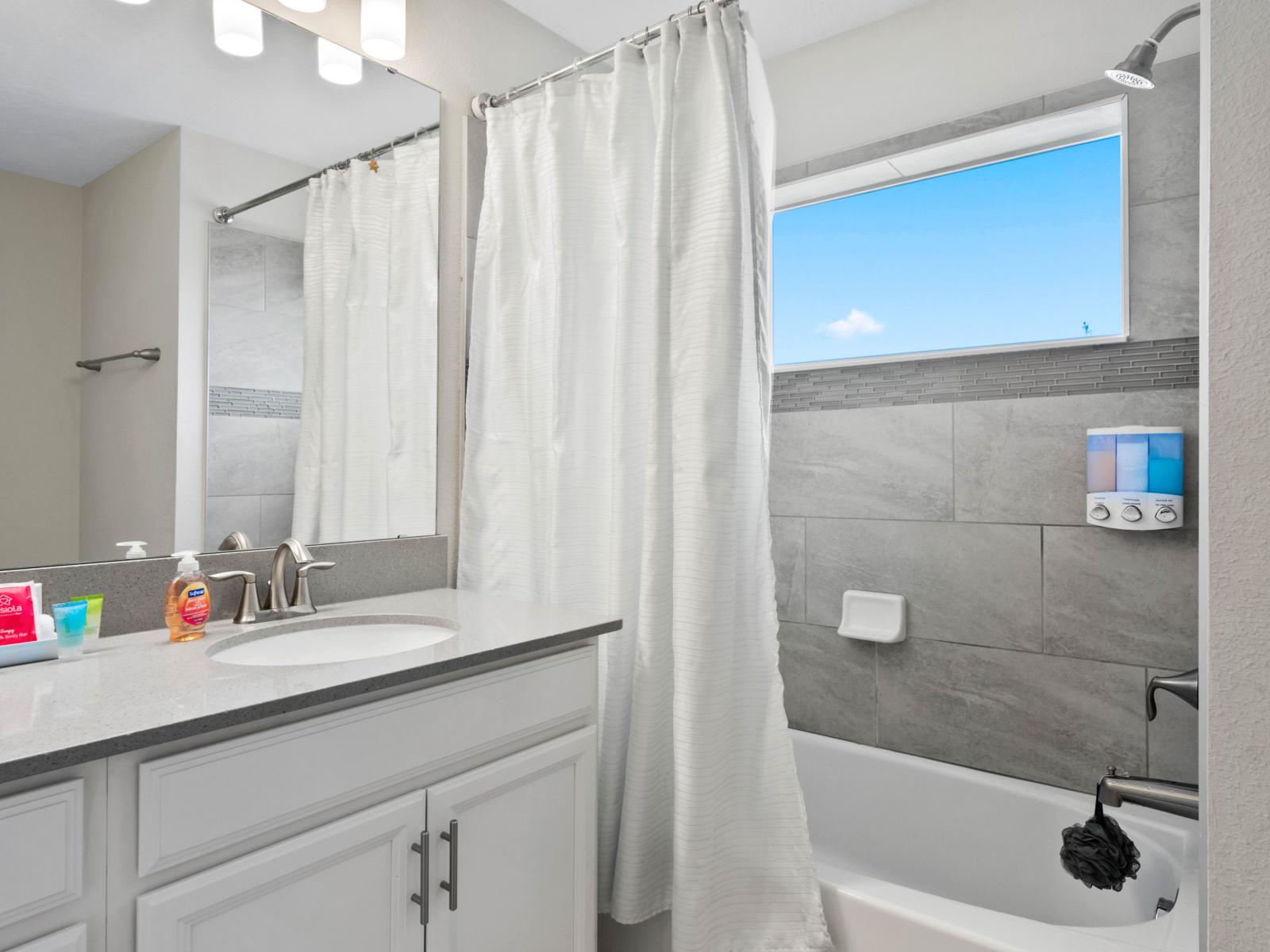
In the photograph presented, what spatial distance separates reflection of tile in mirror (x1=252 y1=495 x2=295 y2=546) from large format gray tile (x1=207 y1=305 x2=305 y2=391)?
0.81ft

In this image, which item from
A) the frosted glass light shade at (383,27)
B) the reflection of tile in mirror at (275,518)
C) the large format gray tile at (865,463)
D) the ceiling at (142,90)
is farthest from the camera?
the large format gray tile at (865,463)

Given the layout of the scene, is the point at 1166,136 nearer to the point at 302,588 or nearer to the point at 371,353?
the point at 371,353

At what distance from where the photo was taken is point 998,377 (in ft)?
6.86

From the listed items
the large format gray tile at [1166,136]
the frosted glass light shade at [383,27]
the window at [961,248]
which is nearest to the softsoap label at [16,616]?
the frosted glass light shade at [383,27]

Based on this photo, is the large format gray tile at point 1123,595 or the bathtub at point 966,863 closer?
the bathtub at point 966,863

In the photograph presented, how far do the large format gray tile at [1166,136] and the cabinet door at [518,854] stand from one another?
193 cm

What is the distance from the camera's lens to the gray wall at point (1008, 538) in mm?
1832

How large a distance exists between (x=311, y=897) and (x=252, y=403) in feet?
3.23

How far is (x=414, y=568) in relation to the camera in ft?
6.04

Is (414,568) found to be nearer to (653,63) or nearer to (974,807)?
(653,63)

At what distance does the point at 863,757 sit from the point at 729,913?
97 cm

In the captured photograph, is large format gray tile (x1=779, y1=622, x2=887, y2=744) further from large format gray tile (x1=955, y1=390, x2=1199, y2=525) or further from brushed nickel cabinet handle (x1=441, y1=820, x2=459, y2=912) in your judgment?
brushed nickel cabinet handle (x1=441, y1=820, x2=459, y2=912)

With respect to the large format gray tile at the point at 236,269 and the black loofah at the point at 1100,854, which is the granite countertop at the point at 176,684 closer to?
the large format gray tile at the point at 236,269

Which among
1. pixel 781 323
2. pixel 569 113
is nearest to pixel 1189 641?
pixel 781 323
